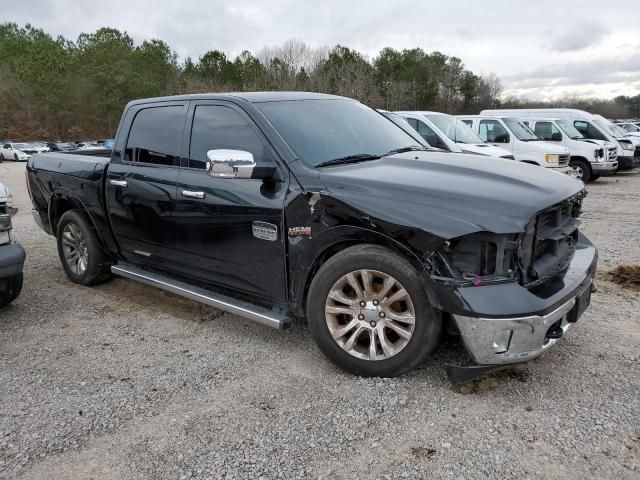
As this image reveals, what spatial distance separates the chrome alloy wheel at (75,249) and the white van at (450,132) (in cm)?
683

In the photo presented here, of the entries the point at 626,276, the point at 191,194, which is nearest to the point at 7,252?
the point at 191,194

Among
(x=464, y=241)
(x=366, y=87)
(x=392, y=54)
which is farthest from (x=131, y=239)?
(x=392, y=54)

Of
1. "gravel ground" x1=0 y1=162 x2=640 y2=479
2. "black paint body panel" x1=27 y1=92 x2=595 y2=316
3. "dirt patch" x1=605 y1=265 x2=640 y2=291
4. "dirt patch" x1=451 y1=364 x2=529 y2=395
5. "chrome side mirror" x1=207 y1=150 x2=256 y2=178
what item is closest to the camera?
"gravel ground" x1=0 y1=162 x2=640 y2=479

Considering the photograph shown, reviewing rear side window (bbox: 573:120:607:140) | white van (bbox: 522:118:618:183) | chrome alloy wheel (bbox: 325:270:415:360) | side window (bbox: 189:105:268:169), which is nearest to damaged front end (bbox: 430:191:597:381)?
chrome alloy wheel (bbox: 325:270:415:360)

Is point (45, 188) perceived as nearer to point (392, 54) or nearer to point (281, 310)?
point (281, 310)

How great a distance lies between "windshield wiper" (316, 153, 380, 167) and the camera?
3676mm

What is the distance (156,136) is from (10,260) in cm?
157

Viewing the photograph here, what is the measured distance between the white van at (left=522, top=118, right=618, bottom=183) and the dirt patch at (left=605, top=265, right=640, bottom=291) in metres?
9.80

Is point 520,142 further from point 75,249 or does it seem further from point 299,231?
point 299,231

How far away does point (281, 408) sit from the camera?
314 centimetres

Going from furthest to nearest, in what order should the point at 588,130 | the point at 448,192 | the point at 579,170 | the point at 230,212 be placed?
the point at 588,130
the point at 579,170
the point at 230,212
the point at 448,192

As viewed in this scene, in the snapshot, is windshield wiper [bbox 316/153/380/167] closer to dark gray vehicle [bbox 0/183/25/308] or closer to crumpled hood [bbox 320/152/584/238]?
crumpled hood [bbox 320/152/584/238]

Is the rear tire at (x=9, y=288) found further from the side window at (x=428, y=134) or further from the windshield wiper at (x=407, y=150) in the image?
the side window at (x=428, y=134)

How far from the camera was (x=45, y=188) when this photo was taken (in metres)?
5.80
